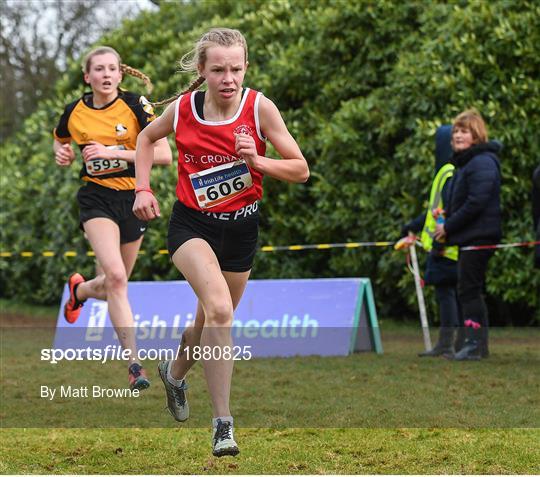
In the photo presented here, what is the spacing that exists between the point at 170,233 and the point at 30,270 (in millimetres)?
11030

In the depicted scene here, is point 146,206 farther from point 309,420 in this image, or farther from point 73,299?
point 73,299

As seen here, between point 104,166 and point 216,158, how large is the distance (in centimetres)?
219

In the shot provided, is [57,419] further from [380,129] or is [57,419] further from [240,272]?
[380,129]

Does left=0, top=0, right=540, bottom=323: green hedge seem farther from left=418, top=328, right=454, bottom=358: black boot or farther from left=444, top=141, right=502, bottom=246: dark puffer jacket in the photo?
left=444, top=141, right=502, bottom=246: dark puffer jacket

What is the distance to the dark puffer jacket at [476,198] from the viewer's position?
8875 millimetres

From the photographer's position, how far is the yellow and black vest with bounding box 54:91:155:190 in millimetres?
7363

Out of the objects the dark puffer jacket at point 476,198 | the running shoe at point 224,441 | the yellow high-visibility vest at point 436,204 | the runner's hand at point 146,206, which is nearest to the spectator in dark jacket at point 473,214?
the dark puffer jacket at point 476,198

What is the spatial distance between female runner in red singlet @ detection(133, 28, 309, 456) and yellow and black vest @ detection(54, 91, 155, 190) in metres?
1.73

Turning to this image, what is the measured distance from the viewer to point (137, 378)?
6664 millimetres

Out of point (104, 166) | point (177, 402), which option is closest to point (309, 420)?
point (177, 402)

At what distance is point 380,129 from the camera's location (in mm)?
11609

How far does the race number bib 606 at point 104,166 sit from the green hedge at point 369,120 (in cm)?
435

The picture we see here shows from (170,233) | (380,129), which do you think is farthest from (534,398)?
(380,129)

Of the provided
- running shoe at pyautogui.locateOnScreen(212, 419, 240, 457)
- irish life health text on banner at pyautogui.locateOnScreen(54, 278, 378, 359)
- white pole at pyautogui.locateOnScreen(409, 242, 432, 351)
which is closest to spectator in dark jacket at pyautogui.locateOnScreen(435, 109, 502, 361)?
white pole at pyautogui.locateOnScreen(409, 242, 432, 351)
